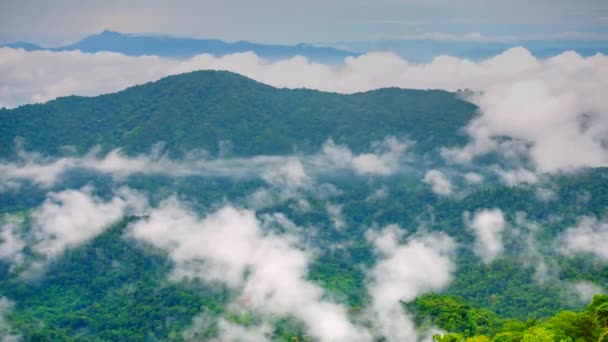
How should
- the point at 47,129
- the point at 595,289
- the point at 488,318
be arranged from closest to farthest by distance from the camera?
the point at 488,318 < the point at 595,289 < the point at 47,129

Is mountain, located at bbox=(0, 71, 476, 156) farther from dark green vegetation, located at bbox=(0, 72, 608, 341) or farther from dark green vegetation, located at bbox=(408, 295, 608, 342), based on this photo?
dark green vegetation, located at bbox=(408, 295, 608, 342)

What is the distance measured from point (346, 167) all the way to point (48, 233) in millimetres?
89773

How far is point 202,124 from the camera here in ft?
618

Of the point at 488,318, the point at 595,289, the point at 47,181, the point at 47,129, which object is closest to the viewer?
the point at 488,318

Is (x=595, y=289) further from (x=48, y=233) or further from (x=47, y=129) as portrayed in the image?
(x=47, y=129)

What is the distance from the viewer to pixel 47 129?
7283 inches

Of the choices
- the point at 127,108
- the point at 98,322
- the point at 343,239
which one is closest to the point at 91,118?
the point at 127,108

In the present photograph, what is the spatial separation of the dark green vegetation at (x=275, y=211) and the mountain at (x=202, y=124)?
40 cm

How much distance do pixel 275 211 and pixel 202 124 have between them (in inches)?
1991

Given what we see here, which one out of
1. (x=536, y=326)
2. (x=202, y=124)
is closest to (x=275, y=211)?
(x=202, y=124)

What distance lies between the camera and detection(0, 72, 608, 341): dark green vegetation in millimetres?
Result: 86188

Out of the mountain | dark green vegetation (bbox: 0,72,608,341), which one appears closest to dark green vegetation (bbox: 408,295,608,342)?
dark green vegetation (bbox: 0,72,608,341)

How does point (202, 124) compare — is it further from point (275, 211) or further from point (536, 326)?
point (536, 326)

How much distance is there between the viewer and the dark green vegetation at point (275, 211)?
283 feet
